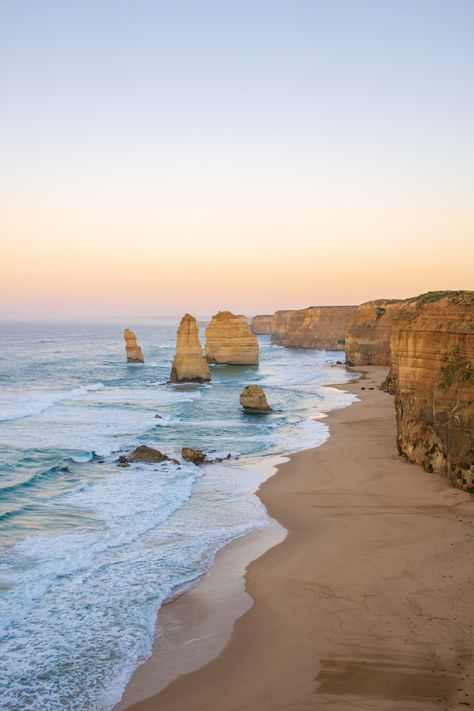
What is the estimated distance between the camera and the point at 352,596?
13.2 metres

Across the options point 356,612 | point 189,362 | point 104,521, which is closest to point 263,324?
point 189,362

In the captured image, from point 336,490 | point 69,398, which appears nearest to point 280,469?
point 336,490

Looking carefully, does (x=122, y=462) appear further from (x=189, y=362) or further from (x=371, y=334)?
(x=371, y=334)

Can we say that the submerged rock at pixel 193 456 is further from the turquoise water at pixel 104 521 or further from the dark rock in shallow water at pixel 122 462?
the dark rock in shallow water at pixel 122 462

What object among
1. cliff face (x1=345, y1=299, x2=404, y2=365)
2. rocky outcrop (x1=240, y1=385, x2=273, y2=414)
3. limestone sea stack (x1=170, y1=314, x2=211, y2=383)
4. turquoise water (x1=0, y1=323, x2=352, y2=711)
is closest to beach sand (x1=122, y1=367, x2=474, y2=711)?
turquoise water (x1=0, y1=323, x2=352, y2=711)

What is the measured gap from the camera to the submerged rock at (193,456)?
91.0ft

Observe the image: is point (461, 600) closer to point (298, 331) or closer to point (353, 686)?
point (353, 686)

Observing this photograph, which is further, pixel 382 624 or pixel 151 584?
pixel 151 584

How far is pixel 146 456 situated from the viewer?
2784 centimetres

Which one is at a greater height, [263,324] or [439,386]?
[263,324]

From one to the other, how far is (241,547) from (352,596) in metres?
4.63

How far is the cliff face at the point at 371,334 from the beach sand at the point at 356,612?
181 ft

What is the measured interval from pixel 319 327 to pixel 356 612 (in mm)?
113762

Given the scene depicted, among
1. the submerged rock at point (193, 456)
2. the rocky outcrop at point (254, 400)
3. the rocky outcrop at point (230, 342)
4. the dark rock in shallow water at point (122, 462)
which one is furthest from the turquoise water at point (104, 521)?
the rocky outcrop at point (230, 342)
